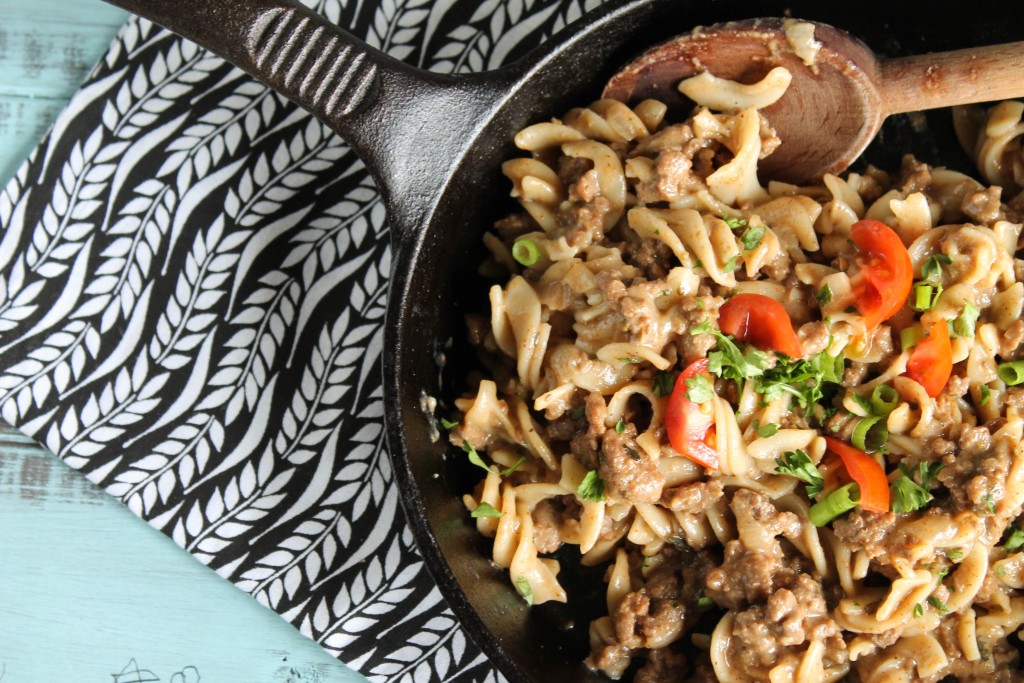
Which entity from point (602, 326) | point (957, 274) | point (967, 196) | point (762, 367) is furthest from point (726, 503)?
point (967, 196)

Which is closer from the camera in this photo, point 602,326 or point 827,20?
point 602,326

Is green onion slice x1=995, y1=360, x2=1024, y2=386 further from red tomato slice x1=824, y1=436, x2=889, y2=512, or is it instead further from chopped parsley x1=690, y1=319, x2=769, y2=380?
chopped parsley x1=690, y1=319, x2=769, y2=380

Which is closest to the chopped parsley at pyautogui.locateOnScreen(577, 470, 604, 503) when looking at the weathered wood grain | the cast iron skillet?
the cast iron skillet

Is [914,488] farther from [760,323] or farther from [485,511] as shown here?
[485,511]

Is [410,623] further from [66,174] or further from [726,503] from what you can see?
[66,174]

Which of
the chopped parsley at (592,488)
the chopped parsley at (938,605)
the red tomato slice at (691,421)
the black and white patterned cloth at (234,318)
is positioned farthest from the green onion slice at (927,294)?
the black and white patterned cloth at (234,318)

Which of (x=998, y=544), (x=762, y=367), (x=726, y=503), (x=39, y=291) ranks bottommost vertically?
(x=998, y=544)
